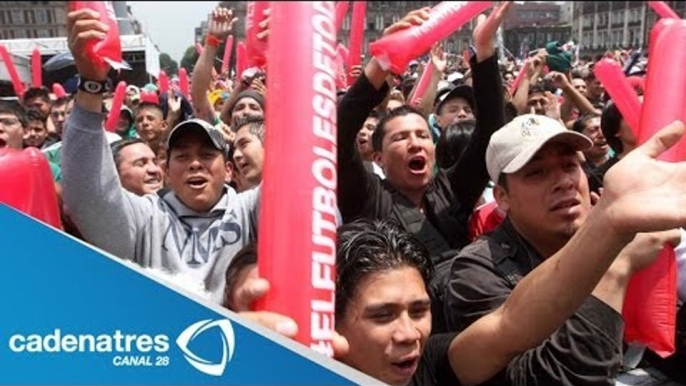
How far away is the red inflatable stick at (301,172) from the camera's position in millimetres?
821

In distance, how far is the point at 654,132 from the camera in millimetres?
1271

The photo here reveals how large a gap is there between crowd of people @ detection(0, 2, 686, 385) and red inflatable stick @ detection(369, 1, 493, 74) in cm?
3

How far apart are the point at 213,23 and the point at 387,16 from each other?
0.26m

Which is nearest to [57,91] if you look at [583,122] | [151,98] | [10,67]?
[151,98]

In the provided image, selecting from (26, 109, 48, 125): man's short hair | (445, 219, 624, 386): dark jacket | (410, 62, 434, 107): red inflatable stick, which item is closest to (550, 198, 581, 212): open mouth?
(445, 219, 624, 386): dark jacket

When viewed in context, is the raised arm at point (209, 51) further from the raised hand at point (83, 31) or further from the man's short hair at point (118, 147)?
the man's short hair at point (118, 147)

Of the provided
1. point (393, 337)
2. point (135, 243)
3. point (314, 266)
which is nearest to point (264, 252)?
point (314, 266)

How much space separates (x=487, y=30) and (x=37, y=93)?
4.09 m

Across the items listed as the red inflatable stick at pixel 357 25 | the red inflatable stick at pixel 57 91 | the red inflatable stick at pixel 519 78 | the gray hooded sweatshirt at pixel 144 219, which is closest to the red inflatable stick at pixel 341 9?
the red inflatable stick at pixel 357 25

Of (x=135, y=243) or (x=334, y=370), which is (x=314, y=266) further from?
(x=135, y=243)

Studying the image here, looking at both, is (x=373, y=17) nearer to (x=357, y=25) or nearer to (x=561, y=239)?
(x=357, y=25)

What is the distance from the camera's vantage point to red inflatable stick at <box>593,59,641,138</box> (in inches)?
64.8

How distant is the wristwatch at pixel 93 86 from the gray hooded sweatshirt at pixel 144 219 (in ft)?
0.36

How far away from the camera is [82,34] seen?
97 centimetres
